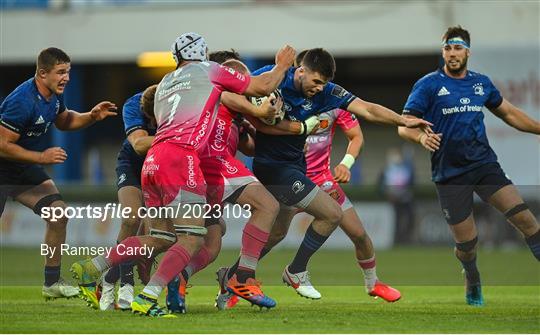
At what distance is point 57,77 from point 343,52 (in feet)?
56.9

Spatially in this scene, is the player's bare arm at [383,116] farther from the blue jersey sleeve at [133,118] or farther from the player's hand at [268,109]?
the blue jersey sleeve at [133,118]

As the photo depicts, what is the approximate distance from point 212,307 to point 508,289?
15.8ft

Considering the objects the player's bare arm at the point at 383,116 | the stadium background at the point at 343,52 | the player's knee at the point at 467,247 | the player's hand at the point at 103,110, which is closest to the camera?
the player's bare arm at the point at 383,116

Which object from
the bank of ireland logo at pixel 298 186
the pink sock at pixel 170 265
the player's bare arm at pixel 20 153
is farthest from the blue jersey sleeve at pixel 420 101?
the player's bare arm at pixel 20 153

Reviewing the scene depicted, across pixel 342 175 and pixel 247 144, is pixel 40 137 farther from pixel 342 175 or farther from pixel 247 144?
pixel 342 175

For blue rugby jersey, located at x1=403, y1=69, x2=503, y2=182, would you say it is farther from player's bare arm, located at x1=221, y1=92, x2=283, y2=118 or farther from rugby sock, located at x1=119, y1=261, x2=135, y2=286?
rugby sock, located at x1=119, y1=261, x2=135, y2=286

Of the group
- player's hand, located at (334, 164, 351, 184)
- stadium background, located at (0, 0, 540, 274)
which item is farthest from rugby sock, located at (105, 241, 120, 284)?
stadium background, located at (0, 0, 540, 274)

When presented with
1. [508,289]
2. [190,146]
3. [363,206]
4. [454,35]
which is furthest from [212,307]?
[363,206]

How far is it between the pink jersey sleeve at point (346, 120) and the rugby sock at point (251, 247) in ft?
8.07

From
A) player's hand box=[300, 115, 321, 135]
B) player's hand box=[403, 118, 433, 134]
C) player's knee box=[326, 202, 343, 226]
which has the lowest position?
player's knee box=[326, 202, 343, 226]

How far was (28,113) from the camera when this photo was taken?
10.8 metres

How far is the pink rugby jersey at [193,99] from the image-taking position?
9680 millimetres

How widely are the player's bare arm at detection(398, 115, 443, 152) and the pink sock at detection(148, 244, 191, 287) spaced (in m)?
2.75

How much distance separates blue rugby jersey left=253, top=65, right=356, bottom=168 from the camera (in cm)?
1077
